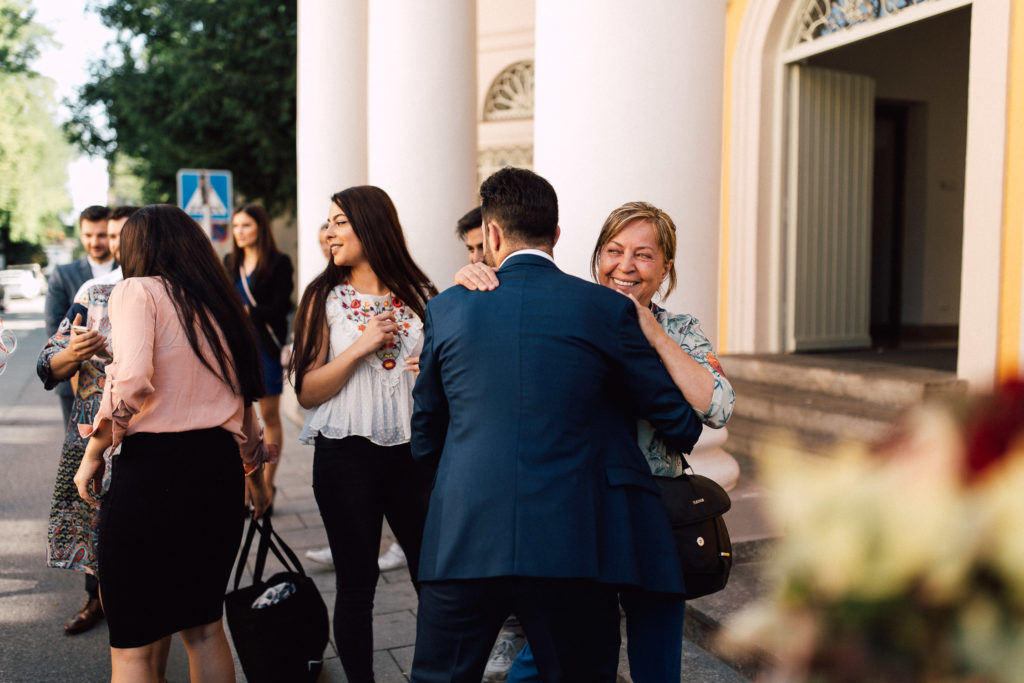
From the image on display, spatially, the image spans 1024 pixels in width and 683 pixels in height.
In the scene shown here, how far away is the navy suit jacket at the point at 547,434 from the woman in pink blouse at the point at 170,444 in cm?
97

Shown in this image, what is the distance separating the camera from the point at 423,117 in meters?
5.56

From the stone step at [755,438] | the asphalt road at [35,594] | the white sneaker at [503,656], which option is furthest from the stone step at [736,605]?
the asphalt road at [35,594]

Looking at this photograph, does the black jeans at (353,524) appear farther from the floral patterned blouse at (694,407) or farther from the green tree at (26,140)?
the green tree at (26,140)

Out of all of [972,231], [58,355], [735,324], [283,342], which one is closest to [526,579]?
[58,355]

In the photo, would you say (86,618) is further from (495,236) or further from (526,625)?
(495,236)

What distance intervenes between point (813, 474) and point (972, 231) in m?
5.94

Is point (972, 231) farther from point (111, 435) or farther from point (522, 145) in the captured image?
point (522, 145)

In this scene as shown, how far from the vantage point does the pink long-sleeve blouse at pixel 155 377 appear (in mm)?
2602

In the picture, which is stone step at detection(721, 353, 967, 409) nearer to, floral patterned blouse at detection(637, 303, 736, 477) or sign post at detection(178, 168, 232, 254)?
floral patterned blouse at detection(637, 303, 736, 477)

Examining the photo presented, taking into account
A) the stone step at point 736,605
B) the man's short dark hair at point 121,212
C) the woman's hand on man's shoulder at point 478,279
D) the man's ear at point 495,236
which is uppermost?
the man's short dark hair at point 121,212

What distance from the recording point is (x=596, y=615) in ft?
6.86

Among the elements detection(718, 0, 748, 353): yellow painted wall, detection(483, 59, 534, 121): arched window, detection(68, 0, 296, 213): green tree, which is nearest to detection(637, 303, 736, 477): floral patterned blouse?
detection(718, 0, 748, 353): yellow painted wall

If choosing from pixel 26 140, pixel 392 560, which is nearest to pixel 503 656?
pixel 392 560

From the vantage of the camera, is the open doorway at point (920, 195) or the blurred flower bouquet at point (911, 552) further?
the open doorway at point (920, 195)
